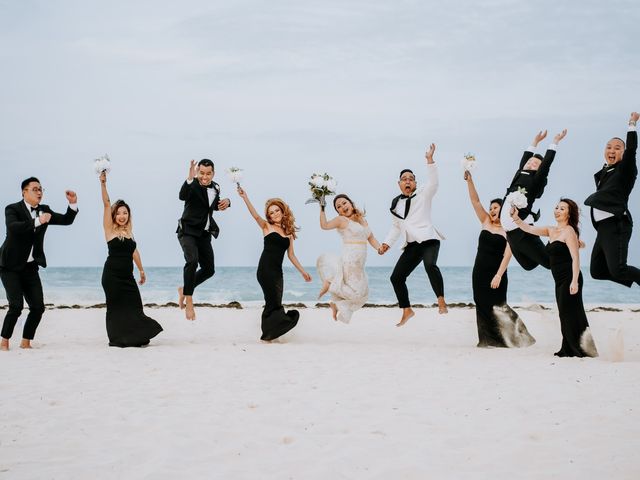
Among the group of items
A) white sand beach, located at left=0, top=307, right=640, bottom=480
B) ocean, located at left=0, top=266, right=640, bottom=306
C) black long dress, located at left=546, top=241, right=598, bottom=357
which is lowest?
ocean, located at left=0, top=266, right=640, bottom=306

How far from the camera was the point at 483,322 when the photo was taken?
33.4 ft

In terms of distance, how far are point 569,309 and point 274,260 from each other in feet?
13.6

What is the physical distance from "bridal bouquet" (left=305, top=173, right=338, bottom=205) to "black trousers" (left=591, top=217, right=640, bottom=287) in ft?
11.6

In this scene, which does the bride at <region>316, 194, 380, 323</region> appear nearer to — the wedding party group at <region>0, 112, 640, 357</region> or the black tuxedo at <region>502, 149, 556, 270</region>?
the wedding party group at <region>0, 112, 640, 357</region>

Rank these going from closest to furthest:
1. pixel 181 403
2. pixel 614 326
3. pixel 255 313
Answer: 1. pixel 181 403
2. pixel 614 326
3. pixel 255 313

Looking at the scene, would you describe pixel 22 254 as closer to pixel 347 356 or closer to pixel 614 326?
pixel 347 356

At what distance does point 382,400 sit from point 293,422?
1.10m

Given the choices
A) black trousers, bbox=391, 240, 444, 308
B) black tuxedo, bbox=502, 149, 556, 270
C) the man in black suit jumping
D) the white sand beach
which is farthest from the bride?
the man in black suit jumping

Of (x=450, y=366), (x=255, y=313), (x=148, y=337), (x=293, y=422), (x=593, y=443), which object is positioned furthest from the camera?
(x=255, y=313)

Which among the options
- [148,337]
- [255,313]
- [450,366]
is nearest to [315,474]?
[450,366]

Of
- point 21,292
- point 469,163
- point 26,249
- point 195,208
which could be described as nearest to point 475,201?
point 469,163

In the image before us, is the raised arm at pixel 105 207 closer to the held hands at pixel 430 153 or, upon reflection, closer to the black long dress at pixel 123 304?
the black long dress at pixel 123 304

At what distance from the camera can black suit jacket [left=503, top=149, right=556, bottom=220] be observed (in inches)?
364

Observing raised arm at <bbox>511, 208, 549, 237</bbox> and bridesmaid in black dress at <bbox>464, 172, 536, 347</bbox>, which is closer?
raised arm at <bbox>511, 208, 549, 237</bbox>
